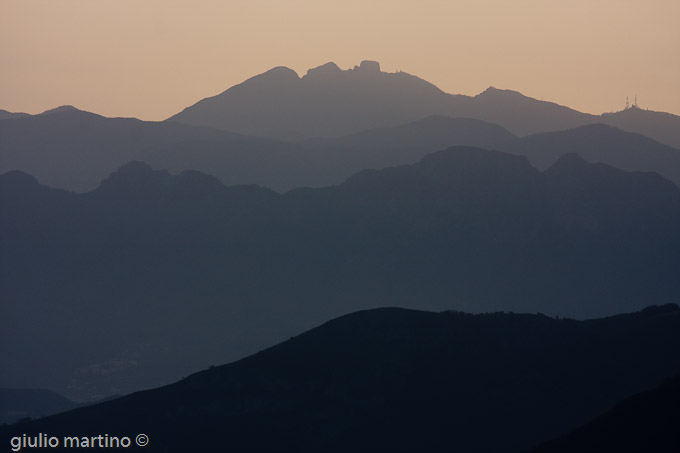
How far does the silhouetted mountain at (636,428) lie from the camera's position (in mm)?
78875

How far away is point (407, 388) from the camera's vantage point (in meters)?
121

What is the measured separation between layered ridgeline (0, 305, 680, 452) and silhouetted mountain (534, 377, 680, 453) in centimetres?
2355

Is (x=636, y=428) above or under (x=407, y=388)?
under

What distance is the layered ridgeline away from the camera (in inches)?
4483

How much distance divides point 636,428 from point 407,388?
4067cm

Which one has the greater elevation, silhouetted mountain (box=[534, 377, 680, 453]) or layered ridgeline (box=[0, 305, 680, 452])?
layered ridgeline (box=[0, 305, 680, 452])

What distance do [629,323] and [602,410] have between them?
67.8ft

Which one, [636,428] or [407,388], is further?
[407,388]

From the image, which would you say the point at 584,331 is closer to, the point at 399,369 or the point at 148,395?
the point at 399,369

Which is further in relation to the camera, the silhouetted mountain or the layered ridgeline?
the layered ridgeline

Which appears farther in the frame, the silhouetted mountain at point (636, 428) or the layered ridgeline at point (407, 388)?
the layered ridgeline at point (407, 388)

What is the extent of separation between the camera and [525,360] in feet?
398

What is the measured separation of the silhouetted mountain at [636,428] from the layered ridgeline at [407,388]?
23555mm

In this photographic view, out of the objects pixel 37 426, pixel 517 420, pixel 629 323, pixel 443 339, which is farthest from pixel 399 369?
pixel 37 426
